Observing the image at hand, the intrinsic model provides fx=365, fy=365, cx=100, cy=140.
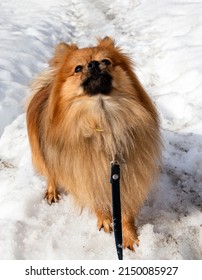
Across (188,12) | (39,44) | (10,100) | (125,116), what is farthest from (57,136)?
(188,12)

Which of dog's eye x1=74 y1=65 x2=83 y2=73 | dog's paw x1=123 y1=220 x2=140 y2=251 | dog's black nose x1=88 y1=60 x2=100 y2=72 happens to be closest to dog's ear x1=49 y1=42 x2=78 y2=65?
dog's eye x1=74 y1=65 x2=83 y2=73

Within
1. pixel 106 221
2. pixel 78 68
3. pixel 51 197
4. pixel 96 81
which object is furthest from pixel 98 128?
pixel 51 197

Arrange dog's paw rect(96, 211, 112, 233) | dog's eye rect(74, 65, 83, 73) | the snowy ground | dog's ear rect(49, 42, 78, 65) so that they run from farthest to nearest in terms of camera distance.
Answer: dog's paw rect(96, 211, 112, 233), the snowy ground, dog's ear rect(49, 42, 78, 65), dog's eye rect(74, 65, 83, 73)

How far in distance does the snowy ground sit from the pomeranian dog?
0.30 meters

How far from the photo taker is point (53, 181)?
3.06m

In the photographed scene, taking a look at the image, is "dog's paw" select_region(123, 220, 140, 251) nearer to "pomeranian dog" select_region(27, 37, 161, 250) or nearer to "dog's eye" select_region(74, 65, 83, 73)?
"pomeranian dog" select_region(27, 37, 161, 250)

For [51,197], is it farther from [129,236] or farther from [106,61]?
[106,61]

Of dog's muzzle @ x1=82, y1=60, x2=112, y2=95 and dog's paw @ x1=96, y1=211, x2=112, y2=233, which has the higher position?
dog's muzzle @ x1=82, y1=60, x2=112, y2=95

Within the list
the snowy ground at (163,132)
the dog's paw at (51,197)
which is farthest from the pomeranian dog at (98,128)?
the dog's paw at (51,197)

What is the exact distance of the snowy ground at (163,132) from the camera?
8.79ft

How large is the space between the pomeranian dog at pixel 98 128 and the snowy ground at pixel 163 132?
303 mm

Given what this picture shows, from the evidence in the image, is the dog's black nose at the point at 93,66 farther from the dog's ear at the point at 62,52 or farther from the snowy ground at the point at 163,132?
the snowy ground at the point at 163,132

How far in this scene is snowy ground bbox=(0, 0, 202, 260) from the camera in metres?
2.68
